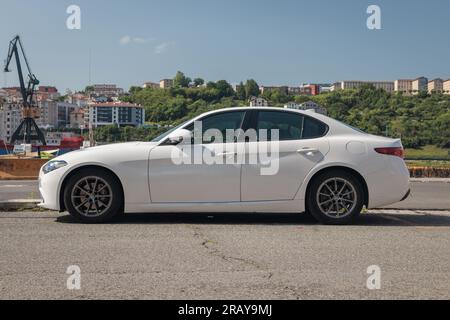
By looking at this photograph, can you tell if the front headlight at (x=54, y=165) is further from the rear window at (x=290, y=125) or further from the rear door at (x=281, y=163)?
the rear window at (x=290, y=125)

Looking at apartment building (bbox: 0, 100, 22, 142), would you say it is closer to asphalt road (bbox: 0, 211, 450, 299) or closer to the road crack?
asphalt road (bbox: 0, 211, 450, 299)

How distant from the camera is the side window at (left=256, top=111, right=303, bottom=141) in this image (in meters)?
6.84

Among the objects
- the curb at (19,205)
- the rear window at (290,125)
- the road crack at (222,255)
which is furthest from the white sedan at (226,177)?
the curb at (19,205)

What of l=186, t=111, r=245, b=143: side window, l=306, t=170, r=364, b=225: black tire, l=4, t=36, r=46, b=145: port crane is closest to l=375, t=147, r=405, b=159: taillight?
l=306, t=170, r=364, b=225: black tire

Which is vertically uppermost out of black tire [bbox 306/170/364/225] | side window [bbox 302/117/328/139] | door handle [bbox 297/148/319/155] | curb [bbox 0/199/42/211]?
side window [bbox 302/117/328/139]

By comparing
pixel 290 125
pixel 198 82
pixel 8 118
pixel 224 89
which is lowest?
pixel 290 125

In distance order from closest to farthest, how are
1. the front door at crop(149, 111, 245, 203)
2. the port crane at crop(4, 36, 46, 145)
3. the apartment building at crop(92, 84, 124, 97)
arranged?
1. the front door at crop(149, 111, 245, 203)
2. the port crane at crop(4, 36, 46, 145)
3. the apartment building at crop(92, 84, 124, 97)

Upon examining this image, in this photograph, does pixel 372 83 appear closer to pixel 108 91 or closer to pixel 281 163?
pixel 108 91

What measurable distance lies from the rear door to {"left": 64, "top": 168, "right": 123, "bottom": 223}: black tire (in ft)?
4.99

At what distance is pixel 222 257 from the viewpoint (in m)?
4.84

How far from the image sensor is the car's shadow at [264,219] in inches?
271

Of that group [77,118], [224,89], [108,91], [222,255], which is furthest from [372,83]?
[222,255]

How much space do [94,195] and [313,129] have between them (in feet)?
9.13
